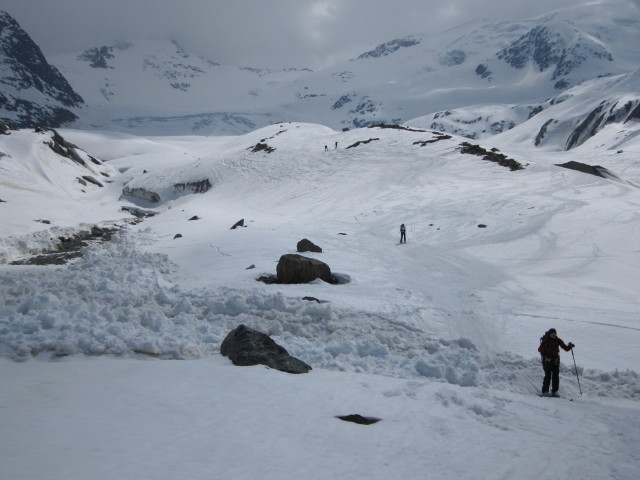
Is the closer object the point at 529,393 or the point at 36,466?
the point at 36,466

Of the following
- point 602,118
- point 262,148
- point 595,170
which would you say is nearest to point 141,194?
point 262,148

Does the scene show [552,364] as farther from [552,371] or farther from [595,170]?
[595,170]

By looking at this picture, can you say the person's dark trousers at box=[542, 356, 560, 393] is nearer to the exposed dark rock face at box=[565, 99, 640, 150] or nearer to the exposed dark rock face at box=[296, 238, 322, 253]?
the exposed dark rock face at box=[296, 238, 322, 253]

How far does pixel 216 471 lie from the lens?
478cm

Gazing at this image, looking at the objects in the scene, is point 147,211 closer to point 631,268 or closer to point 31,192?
point 31,192

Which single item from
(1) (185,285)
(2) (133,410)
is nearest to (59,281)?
(1) (185,285)

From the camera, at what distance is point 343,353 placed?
9.88 meters

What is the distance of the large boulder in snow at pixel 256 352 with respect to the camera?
8.29 m

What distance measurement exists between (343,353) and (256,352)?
2383 mm

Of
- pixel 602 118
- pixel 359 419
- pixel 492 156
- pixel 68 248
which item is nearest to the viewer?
pixel 359 419

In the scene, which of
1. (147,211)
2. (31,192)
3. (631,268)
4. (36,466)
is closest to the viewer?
(36,466)

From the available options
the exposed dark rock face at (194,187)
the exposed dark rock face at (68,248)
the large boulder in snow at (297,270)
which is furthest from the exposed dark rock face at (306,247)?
the exposed dark rock face at (194,187)

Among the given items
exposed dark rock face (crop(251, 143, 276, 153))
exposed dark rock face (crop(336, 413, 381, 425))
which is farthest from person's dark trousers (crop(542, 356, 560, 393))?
exposed dark rock face (crop(251, 143, 276, 153))

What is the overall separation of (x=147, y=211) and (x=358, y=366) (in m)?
51.1
